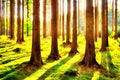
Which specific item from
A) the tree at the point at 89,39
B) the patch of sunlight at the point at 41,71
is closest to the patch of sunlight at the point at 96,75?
the tree at the point at 89,39

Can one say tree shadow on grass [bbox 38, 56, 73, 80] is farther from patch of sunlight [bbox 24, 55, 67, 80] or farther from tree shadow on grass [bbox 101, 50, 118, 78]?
tree shadow on grass [bbox 101, 50, 118, 78]

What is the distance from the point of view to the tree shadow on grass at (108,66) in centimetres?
1574

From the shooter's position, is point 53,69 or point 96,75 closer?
point 96,75

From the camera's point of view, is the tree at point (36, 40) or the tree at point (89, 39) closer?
the tree at point (36, 40)

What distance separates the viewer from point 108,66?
17.6m

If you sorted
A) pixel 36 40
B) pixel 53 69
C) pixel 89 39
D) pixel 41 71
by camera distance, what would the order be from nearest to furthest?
pixel 41 71, pixel 53 69, pixel 36 40, pixel 89 39

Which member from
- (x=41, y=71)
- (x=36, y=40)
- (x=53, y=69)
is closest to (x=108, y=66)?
(x=53, y=69)

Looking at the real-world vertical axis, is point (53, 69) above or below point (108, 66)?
above

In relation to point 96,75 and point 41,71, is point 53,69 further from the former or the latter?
point 96,75

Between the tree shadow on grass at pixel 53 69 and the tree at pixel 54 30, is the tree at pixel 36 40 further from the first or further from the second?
the tree at pixel 54 30

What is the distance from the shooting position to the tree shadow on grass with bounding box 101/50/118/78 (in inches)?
620

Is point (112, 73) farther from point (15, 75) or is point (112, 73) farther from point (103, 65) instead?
point (15, 75)

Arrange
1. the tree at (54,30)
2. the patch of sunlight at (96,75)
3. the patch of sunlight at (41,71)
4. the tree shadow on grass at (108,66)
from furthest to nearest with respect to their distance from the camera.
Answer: the tree at (54,30)
the tree shadow on grass at (108,66)
the patch of sunlight at (96,75)
the patch of sunlight at (41,71)

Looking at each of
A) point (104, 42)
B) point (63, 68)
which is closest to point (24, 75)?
point (63, 68)
